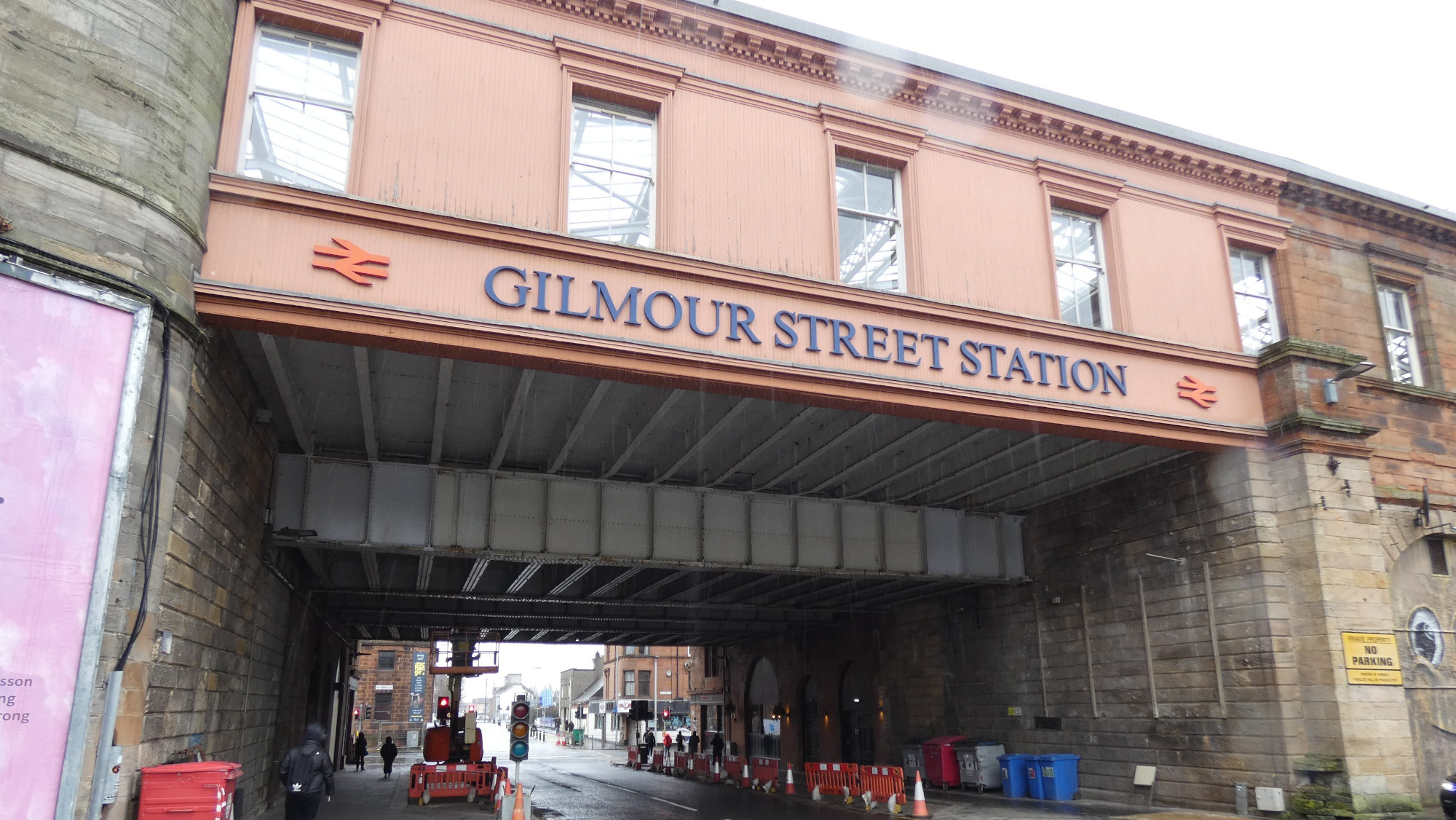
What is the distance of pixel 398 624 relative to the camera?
31.4 m

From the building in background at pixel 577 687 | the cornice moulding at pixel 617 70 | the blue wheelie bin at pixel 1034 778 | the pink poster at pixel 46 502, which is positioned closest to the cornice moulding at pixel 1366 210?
the blue wheelie bin at pixel 1034 778

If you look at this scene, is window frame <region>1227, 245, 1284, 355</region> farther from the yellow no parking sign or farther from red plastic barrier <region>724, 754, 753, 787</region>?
red plastic barrier <region>724, 754, 753, 787</region>

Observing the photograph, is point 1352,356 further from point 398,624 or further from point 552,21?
point 398,624

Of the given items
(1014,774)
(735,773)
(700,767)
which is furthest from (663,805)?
(700,767)

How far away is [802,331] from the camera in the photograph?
1364 cm

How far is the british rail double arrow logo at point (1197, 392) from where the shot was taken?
1628 cm

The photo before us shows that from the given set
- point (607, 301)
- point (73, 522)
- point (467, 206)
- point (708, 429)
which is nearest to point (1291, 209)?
point (708, 429)

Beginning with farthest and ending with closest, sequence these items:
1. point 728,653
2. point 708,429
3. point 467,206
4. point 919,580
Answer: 1. point 728,653
2. point 919,580
3. point 708,429
4. point 467,206

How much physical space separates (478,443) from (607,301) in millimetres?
6130

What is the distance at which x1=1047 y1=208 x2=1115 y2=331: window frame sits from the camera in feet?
54.5

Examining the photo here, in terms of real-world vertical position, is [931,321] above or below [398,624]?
above

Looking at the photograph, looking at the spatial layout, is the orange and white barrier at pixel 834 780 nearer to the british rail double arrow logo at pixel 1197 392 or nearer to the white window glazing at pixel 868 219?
the british rail double arrow logo at pixel 1197 392

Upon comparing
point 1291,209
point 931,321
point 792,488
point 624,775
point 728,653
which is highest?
point 1291,209

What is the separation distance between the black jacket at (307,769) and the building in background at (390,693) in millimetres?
42203
